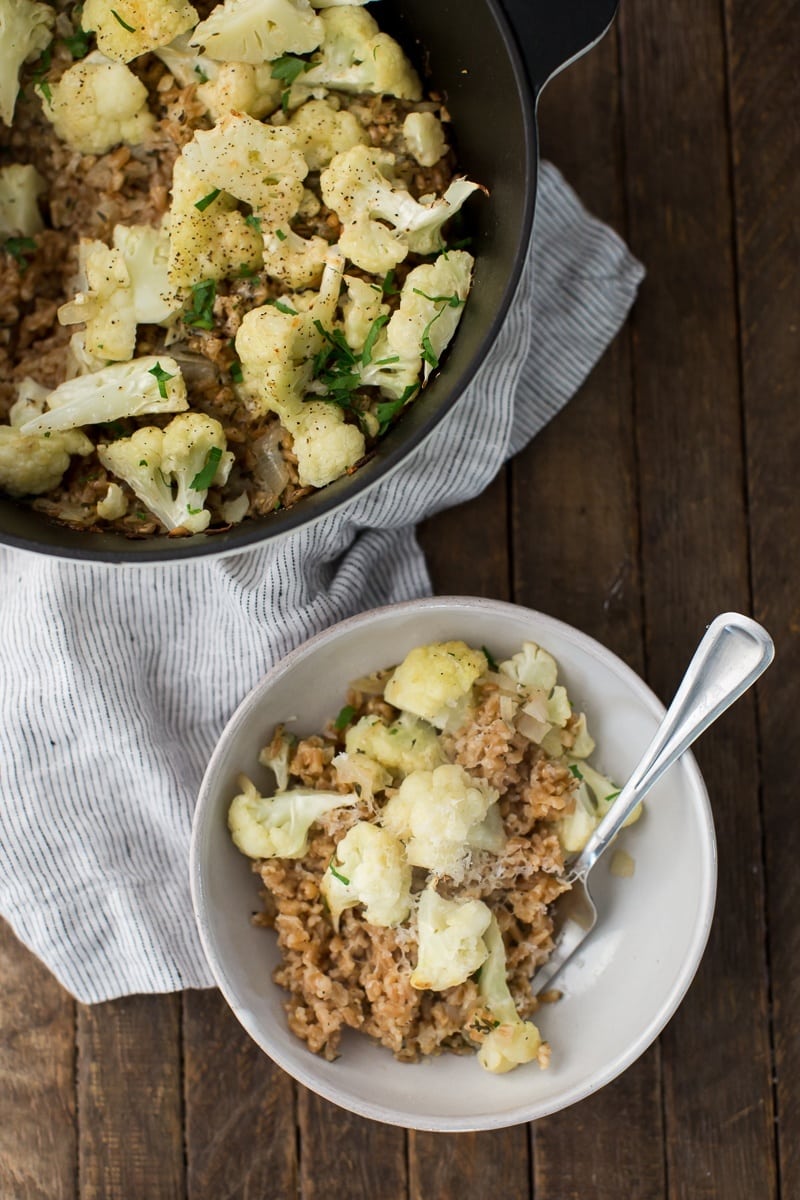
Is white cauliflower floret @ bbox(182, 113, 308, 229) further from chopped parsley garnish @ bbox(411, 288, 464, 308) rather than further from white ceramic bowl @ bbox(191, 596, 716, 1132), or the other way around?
white ceramic bowl @ bbox(191, 596, 716, 1132)

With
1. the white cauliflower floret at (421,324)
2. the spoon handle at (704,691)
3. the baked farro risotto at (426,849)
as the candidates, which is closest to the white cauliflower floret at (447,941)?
the baked farro risotto at (426,849)

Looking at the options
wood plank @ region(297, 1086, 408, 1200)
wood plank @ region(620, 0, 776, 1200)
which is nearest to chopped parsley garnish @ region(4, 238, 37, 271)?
wood plank @ region(620, 0, 776, 1200)

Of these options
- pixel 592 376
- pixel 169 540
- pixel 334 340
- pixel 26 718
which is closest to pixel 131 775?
pixel 26 718

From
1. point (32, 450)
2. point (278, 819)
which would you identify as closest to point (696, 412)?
point (278, 819)

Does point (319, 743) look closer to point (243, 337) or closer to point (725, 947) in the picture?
point (243, 337)

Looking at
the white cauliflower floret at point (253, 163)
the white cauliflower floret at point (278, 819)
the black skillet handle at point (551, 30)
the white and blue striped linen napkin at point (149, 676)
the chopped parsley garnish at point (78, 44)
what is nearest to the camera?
the black skillet handle at point (551, 30)

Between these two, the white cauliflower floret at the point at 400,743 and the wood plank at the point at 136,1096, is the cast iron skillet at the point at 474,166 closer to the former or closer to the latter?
the white cauliflower floret at the point at 400,743

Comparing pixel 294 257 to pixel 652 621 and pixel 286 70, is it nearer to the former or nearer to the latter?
pixel 286 70
